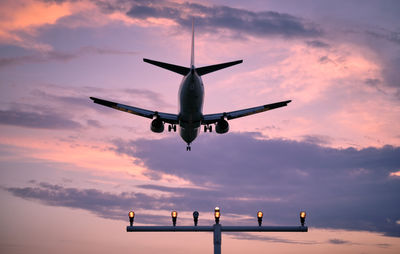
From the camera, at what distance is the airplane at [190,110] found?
6344 centimetres

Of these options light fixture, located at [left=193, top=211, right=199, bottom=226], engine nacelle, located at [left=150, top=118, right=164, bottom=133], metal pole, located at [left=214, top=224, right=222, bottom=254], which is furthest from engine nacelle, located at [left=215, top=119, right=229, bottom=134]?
metal pole, located at [left=214, top=224, right=222, bottom=254]

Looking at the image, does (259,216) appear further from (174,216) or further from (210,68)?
(210,68)

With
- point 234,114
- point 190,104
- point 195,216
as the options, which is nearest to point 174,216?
point 195,216

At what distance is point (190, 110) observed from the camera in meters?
66.6

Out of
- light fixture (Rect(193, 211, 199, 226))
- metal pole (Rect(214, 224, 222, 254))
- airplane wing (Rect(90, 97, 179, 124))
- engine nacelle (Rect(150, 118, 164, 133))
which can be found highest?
airplane wing (Rect(90, 97, 179, 124))

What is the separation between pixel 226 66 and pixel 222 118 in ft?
21.5

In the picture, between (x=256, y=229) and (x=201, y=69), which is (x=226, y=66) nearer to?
(x=201, y=69)

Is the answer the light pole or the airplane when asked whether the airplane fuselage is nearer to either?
the airplane

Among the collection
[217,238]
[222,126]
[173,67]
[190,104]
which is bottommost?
[217,238]

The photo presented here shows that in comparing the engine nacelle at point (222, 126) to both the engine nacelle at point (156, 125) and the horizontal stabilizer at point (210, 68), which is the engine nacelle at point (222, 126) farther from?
the engine nacelle at point (156, 125)

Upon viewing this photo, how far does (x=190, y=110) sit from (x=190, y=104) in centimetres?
140

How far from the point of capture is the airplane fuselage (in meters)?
62.4

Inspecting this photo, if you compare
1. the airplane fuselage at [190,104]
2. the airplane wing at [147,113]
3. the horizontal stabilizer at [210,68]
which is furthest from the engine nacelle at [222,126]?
the horizontal stabilizer at [210,68]

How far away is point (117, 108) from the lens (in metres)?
70.6
